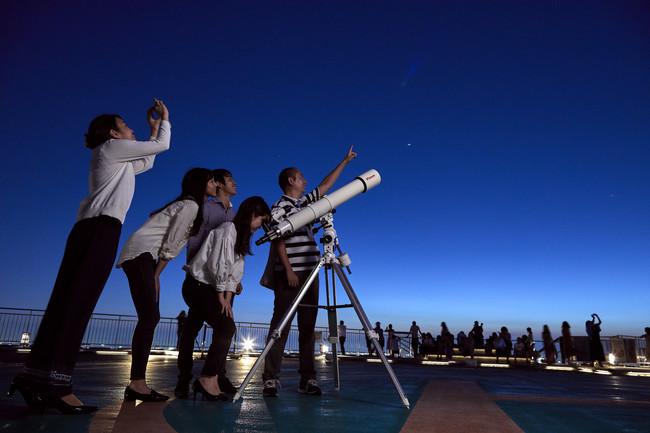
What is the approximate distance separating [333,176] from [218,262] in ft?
4.23

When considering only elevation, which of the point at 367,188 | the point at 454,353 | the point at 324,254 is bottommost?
the point at 454,353

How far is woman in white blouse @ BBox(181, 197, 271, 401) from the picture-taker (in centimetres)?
286

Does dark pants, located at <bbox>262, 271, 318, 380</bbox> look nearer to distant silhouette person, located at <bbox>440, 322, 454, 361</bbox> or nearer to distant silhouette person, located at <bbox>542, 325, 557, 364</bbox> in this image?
distant silhouette person, located at <bbox>440, 322, 454, 361</bbox>

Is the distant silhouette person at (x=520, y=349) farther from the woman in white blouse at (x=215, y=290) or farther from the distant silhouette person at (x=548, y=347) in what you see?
the woman in white blouse at (x=215, y=290)

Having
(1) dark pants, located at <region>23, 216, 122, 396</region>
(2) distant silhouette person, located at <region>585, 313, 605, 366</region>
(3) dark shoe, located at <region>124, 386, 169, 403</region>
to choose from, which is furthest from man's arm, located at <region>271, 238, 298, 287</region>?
(2) distant silhouette person, located at <region>585, 313, 605, 366</region>

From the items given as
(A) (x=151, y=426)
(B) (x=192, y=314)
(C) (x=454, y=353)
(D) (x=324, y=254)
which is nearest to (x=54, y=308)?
(A) (x=151, y=426)

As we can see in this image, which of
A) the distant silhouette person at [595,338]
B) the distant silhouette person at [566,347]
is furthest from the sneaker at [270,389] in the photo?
the distant silhouette person at [566,347]

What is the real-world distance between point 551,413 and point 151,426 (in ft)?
7.73

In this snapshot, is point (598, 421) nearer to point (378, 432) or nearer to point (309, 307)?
point (378, 432)

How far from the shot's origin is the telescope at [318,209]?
2.96 m

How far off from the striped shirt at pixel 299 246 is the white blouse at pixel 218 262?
25.1 inches

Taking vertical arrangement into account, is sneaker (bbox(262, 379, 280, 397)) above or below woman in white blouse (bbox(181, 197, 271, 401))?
below

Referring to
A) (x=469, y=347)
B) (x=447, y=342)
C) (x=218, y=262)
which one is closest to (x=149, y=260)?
(x=218, y=262)

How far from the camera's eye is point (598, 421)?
90.5 inches
